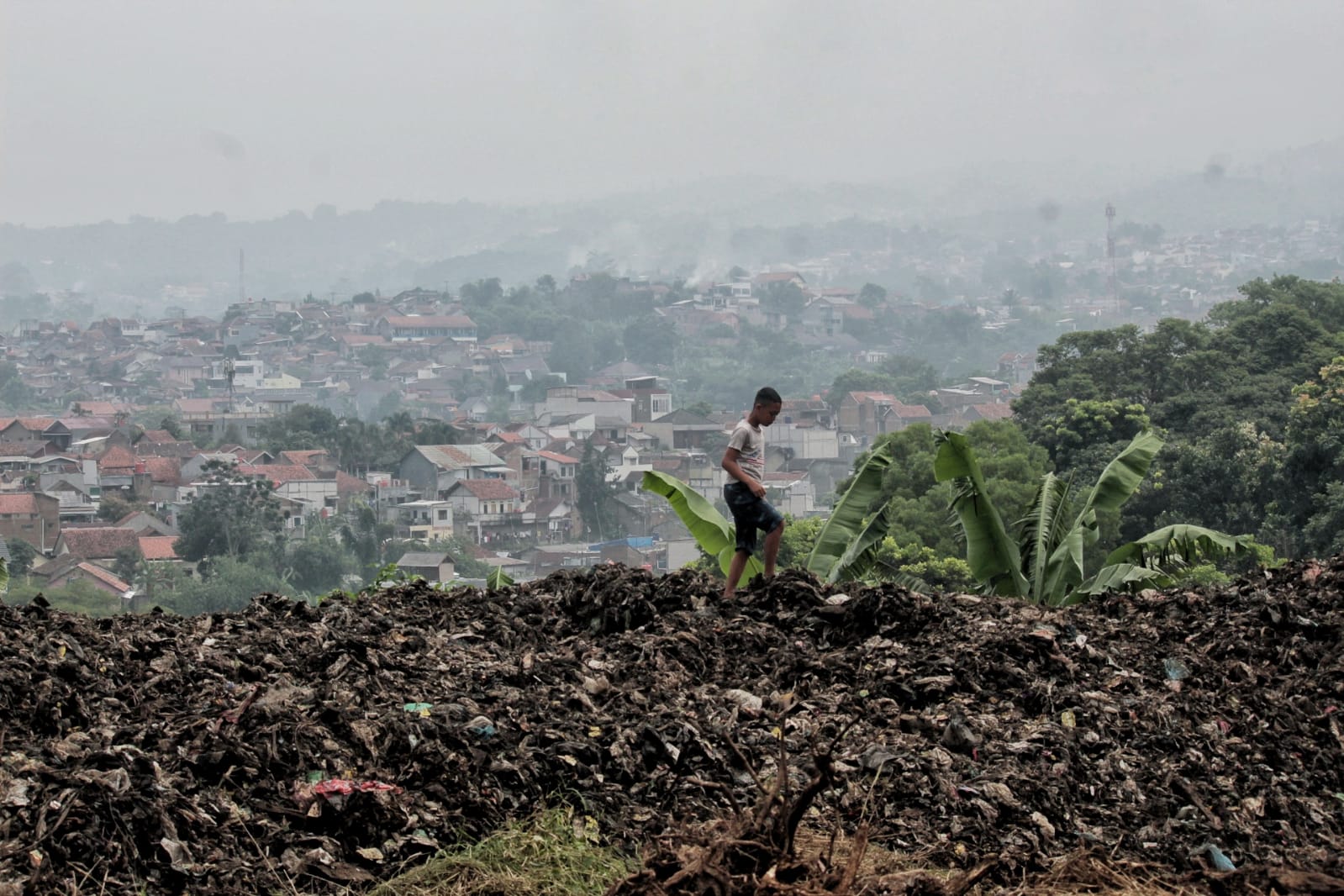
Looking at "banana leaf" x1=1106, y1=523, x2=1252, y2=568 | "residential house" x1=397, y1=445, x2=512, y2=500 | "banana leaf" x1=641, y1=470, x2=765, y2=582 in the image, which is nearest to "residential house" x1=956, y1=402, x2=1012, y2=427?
"residential house" x1=397, y1=445, x2=512, y2=500

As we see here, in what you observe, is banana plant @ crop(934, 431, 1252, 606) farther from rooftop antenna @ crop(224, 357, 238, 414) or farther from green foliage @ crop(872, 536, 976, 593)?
rooftop antenna @ crop(224, 357, 238, 414)

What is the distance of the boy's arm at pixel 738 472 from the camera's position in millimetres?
7633

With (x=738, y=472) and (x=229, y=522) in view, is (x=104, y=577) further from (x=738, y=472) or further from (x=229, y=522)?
(x=738, y=472)

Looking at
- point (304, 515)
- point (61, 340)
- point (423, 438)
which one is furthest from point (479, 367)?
point (304, 515)

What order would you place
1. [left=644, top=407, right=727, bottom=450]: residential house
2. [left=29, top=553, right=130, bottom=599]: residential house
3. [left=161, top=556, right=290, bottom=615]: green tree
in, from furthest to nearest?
[left=644, top=407, right=727, bottom=450]: residential house < [left=161, top=556, right=290, bottom=615]: green tree < [left=29, top=553, right=130, bottom=599]: residential house

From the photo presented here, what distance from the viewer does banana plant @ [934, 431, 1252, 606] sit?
8.99m

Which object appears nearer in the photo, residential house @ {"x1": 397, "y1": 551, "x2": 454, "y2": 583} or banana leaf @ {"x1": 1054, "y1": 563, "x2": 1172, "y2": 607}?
banana leaf @ {"x1": 1054, "y1": 563, "x2": 1172, "y2": 607}

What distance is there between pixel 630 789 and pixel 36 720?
235 cm

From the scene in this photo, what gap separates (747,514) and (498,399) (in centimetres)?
10478

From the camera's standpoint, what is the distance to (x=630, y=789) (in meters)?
4.70

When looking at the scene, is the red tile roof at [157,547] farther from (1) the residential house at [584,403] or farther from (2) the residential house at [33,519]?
(1) the residential house at [584,403]

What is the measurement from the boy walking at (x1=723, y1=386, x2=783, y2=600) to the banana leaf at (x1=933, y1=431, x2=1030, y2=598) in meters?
1.81

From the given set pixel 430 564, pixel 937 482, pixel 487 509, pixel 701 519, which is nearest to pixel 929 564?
pixel 937 482

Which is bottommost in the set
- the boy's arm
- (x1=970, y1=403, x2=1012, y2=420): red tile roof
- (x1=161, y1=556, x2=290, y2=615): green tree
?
(x1=161, y1=556, x2=290, y2=615): green tree
